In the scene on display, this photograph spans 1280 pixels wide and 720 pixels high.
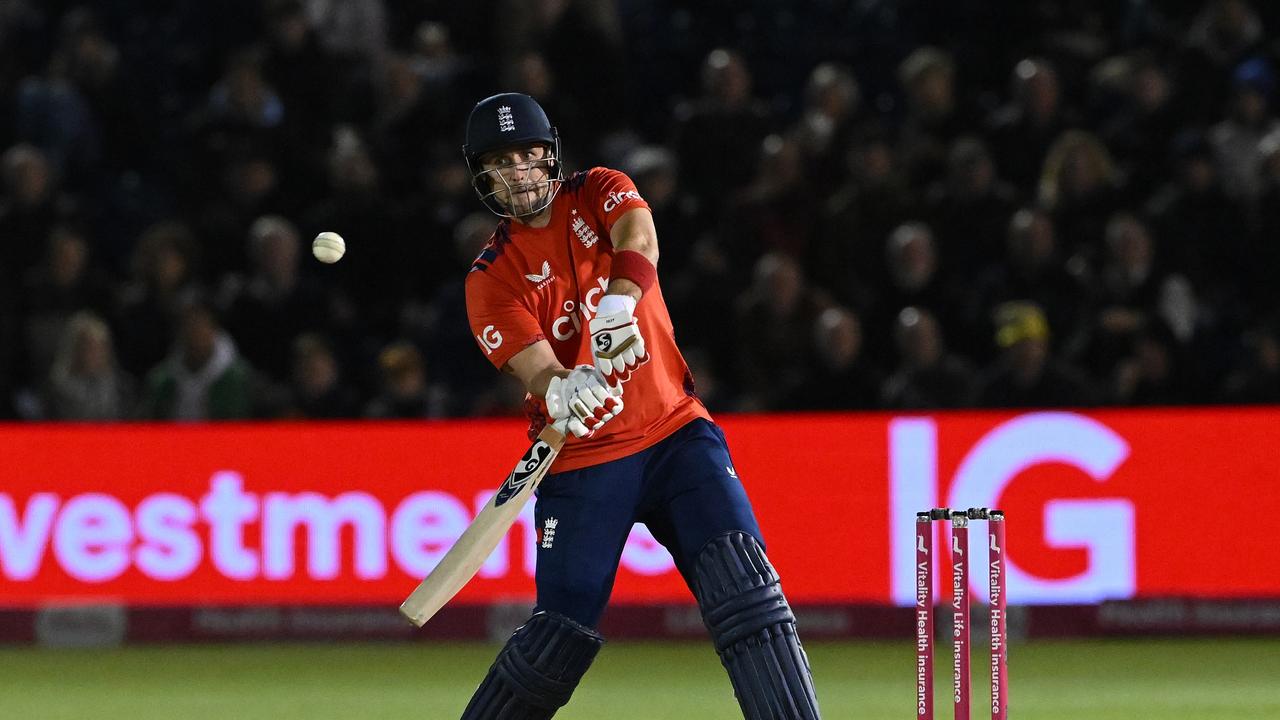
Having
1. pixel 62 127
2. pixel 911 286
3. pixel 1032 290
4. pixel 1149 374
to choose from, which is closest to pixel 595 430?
pixel 911 286

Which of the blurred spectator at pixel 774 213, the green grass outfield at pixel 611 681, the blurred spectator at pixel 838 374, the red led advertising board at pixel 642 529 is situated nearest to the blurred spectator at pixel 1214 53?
the blurred spectator at pixel 774 213

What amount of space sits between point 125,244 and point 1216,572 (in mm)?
6890

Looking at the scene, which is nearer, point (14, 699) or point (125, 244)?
point (14, 699)

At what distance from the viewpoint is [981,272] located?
35.9 ft

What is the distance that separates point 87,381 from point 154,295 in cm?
71

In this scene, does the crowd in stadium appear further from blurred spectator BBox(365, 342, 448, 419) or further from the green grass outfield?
the green grass outfield

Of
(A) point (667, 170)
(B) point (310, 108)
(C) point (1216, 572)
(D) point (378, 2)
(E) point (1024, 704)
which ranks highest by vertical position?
(D) point (378, 2)

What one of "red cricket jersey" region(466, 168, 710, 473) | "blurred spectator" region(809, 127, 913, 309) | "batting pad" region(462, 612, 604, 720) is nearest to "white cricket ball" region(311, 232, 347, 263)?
"red cricket jersey" region(466, 168, 710, 473)

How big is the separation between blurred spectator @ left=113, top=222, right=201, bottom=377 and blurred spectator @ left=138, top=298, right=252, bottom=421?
0.38 meters

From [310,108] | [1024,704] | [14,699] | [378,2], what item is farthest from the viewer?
[378,2]

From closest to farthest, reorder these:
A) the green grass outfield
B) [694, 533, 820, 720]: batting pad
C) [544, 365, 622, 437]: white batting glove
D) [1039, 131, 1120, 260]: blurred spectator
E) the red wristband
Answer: [694, 533, 820, 720]: batting pad → [544, 365, 622, 437]: white batting glove → the red wristband → the green grass outfield → [1039, 131, 1120, 260]: blurred spectator

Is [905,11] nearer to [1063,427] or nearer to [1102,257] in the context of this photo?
[1102,257]

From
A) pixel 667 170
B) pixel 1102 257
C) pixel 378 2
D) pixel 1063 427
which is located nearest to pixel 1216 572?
pixel 1063 427

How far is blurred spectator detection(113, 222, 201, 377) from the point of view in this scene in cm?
1126
